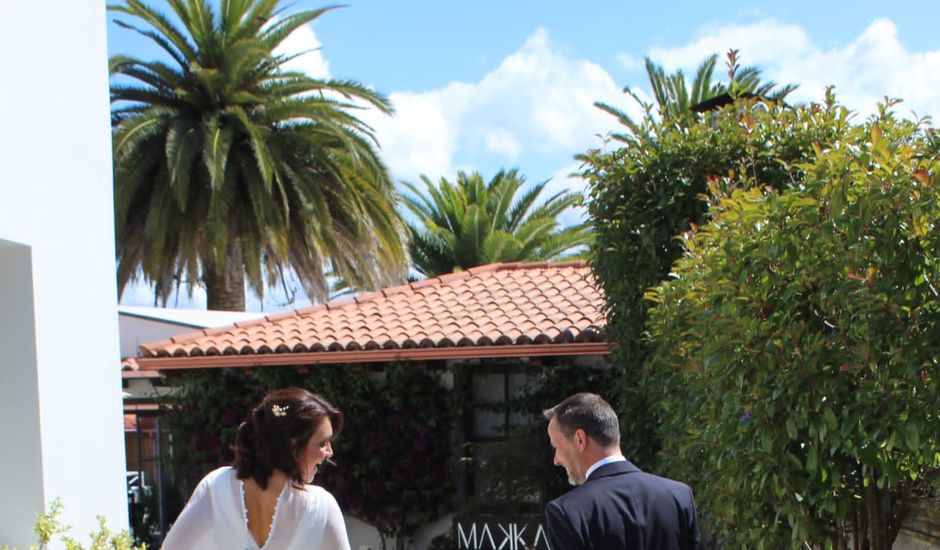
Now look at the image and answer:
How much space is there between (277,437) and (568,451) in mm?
1123

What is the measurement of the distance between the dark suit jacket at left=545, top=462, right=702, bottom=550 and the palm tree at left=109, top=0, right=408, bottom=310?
1399 cm

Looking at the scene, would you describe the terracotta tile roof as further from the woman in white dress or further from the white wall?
the woman in white dress

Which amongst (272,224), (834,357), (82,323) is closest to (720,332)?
(834,357)

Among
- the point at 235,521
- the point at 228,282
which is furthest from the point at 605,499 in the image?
the point at 228,282

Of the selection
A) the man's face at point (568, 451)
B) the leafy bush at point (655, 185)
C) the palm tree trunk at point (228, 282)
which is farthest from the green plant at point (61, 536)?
the palm tree trunk at point (228, 282)

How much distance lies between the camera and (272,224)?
18234 millimetres

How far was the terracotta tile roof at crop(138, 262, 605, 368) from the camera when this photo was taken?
13289 mm

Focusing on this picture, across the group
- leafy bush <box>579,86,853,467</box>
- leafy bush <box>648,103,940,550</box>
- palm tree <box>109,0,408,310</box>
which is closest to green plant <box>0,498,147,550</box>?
leafy bush <box>648,103,940,550</box>

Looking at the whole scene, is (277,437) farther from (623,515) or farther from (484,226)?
(484,226)

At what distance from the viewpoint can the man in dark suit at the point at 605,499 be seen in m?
3.97

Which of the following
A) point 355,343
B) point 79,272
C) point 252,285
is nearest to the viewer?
point 79,272

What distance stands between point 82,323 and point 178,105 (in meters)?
13.2

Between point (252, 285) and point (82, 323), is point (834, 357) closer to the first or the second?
point (82, 323)

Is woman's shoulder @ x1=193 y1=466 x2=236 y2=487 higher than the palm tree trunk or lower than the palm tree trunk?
lower
